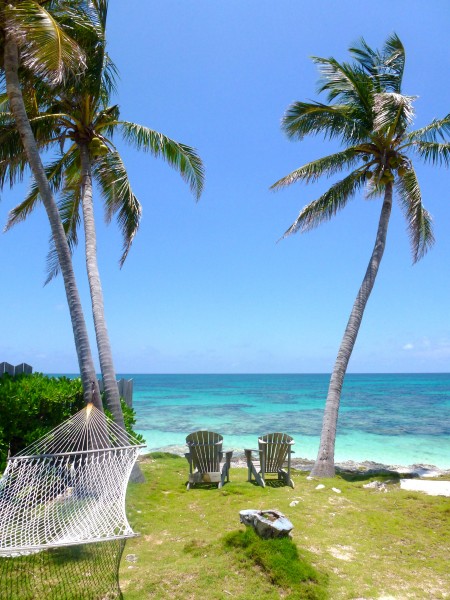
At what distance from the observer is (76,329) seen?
5.66 m

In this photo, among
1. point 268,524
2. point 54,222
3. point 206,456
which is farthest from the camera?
point 206,456

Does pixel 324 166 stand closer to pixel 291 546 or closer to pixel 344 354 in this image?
pixel 344 354

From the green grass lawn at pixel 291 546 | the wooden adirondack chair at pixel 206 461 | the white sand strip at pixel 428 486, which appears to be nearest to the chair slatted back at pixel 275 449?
the green grass lawn at pixel 291 546

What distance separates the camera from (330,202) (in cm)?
788

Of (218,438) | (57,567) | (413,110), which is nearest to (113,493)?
(57,567)

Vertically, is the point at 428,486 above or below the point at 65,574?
below

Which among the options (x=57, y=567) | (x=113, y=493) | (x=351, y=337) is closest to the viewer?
(x=57, y=567)

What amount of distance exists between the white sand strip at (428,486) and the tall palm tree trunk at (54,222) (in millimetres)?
4066

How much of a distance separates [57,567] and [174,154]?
572 centimetres

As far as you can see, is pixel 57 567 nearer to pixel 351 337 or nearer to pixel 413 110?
pixel 351 337

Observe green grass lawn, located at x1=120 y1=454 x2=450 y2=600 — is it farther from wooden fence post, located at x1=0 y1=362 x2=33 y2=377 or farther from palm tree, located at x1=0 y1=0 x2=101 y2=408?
wooden fence post, located at x1=0 y1=362 x2=33 y2=377

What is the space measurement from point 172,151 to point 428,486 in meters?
5.94

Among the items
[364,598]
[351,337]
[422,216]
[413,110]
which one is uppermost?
[413,110]

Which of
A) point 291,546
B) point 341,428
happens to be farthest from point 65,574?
point 341,428
